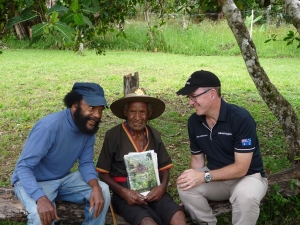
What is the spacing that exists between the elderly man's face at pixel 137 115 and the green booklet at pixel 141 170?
9.0 inches

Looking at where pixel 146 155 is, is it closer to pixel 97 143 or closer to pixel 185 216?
pixel 185 216

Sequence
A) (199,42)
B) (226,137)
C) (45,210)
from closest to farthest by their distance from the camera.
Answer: (45,210)
(226,137)
(199,42)

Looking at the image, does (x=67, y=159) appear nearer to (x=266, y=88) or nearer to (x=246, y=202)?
(x=246, y=202)

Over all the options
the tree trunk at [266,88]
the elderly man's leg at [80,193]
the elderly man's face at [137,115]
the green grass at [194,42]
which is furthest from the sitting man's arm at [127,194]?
the green grass at [194,42]

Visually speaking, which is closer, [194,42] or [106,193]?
[106,193]

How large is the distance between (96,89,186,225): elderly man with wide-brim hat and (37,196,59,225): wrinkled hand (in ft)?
1.98

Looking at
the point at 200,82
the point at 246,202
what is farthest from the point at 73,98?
the point at 246,202

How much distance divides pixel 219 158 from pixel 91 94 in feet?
3.86

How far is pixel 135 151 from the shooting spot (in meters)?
3.68

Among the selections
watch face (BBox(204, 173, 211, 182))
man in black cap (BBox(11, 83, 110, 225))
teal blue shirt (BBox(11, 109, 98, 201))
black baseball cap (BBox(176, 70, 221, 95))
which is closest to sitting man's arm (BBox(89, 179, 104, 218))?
man in black cap (BBox(11, 83, 110, 225))

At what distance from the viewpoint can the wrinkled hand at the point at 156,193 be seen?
3.54 m

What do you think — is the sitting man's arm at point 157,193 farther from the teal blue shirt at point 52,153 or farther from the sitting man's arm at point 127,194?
the teal blue shirt at point 52,153

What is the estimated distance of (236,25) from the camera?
4973mm

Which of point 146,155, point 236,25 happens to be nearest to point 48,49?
point 236,25
